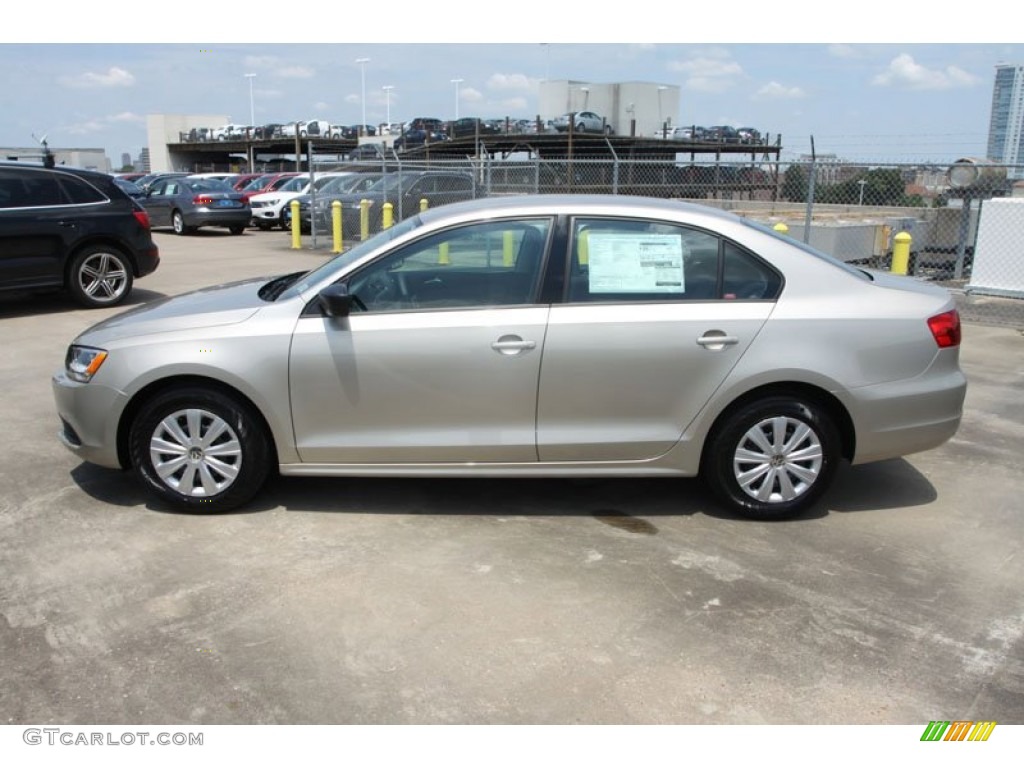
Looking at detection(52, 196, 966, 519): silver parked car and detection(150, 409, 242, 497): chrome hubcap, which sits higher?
detection(52, 196, 966, 519): silver parked car

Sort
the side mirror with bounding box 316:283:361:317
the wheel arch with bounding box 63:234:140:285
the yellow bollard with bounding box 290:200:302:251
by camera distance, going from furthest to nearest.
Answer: the yellow bollard with bounding box 290:200:302:251
the wheel arch with bounding box 63:234:140:285
the side mirror with bounding box 316:283:361:317

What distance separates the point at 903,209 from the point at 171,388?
1565cm

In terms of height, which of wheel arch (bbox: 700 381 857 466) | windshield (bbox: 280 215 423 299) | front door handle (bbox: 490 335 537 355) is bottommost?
wheel arch (bbox: 700 381 857 466)

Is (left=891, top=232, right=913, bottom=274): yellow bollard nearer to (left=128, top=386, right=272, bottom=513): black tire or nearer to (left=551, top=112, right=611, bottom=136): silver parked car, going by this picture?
(left=128, top=386, right=272, bottom=513): black tire

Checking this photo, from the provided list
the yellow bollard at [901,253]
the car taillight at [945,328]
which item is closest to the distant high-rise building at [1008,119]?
the yellow bollard at [901,253]

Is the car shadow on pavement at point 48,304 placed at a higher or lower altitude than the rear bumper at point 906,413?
lower

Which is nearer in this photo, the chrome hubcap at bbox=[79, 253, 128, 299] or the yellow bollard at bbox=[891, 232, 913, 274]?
the chrome hubcap at bbox=[79, 253, 128, 299]

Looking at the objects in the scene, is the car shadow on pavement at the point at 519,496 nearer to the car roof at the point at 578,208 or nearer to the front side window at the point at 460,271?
the front side window at the point at 460,271

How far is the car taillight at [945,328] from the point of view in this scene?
4.55 m

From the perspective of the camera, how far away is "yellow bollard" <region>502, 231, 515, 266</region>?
14.9ft

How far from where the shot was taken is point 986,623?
3.67 m

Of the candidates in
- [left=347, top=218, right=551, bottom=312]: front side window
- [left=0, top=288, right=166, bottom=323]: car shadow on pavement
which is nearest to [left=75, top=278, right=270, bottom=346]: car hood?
[left=347, top=218, right=551, bottom=312]: front side window

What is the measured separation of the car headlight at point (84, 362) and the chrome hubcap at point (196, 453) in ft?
1.51

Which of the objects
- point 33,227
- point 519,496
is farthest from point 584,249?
point 33,227
